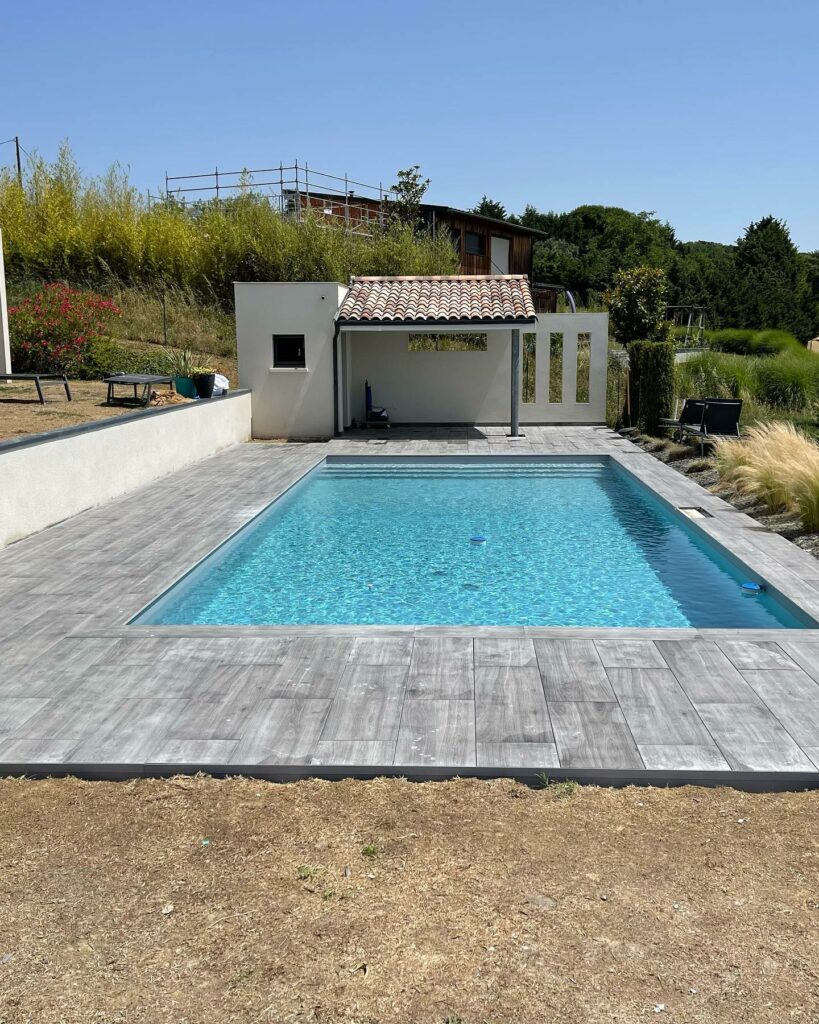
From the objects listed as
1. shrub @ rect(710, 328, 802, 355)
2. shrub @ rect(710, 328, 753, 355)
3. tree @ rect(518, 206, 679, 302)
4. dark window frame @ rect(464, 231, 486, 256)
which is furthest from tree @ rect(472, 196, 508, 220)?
shrub @ rect(710, 328, 802, 355)

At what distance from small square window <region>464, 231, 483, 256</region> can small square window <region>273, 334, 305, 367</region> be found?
60.0ft

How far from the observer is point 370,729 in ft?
13.8

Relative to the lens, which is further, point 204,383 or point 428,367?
point 428,367

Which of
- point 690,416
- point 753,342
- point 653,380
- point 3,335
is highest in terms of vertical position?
point 753,342

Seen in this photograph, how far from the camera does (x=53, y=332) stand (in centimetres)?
1806

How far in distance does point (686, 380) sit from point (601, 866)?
16.6 metres

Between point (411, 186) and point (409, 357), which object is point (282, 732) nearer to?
point (409, 357)

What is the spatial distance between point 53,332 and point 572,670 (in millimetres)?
16261

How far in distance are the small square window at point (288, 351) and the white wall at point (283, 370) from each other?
180 mm

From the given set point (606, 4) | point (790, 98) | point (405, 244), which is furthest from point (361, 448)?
point (405, 244)

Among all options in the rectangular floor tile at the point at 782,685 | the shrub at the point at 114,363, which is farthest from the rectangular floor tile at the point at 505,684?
the shrub at the point at 114,363

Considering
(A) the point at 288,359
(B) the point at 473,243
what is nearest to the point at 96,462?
(A) the point at 288,359

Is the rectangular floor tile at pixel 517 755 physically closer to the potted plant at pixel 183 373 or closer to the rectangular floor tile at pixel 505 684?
the rectangular floor tile at pixel 505 684

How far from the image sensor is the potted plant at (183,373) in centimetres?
1639
